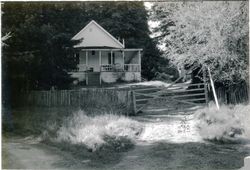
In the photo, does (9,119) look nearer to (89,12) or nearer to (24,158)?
(24,158)

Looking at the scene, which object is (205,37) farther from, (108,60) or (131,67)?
(108,60)

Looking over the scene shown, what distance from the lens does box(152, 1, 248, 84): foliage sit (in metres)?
5.73

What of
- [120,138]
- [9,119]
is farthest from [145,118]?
[9,119]

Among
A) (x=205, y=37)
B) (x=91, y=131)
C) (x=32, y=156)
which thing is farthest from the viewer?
(x=205, y=37)

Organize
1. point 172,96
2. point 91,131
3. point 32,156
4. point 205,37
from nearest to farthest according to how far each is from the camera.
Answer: point 32,156 → point 91,131 → point 172,96 → point 205,37

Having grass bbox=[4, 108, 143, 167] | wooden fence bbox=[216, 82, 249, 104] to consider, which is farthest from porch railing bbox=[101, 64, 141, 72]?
wooden fence bbox=[216, 82, 249, 104]

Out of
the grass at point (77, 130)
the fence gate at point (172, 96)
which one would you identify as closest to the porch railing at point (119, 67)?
the fence gate at point (172, 96)

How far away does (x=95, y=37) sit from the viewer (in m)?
5.61

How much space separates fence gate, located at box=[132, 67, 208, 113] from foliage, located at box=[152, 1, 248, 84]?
34cm

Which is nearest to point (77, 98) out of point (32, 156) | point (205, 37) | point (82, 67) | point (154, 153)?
point (82, 67)

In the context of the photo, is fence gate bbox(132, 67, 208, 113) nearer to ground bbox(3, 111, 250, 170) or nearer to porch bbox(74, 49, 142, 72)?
ground bbox(3, 111, 250, 170)

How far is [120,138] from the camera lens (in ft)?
17.9

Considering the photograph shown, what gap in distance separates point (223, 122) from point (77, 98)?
213 cm

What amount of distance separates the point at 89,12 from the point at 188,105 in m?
1.91
